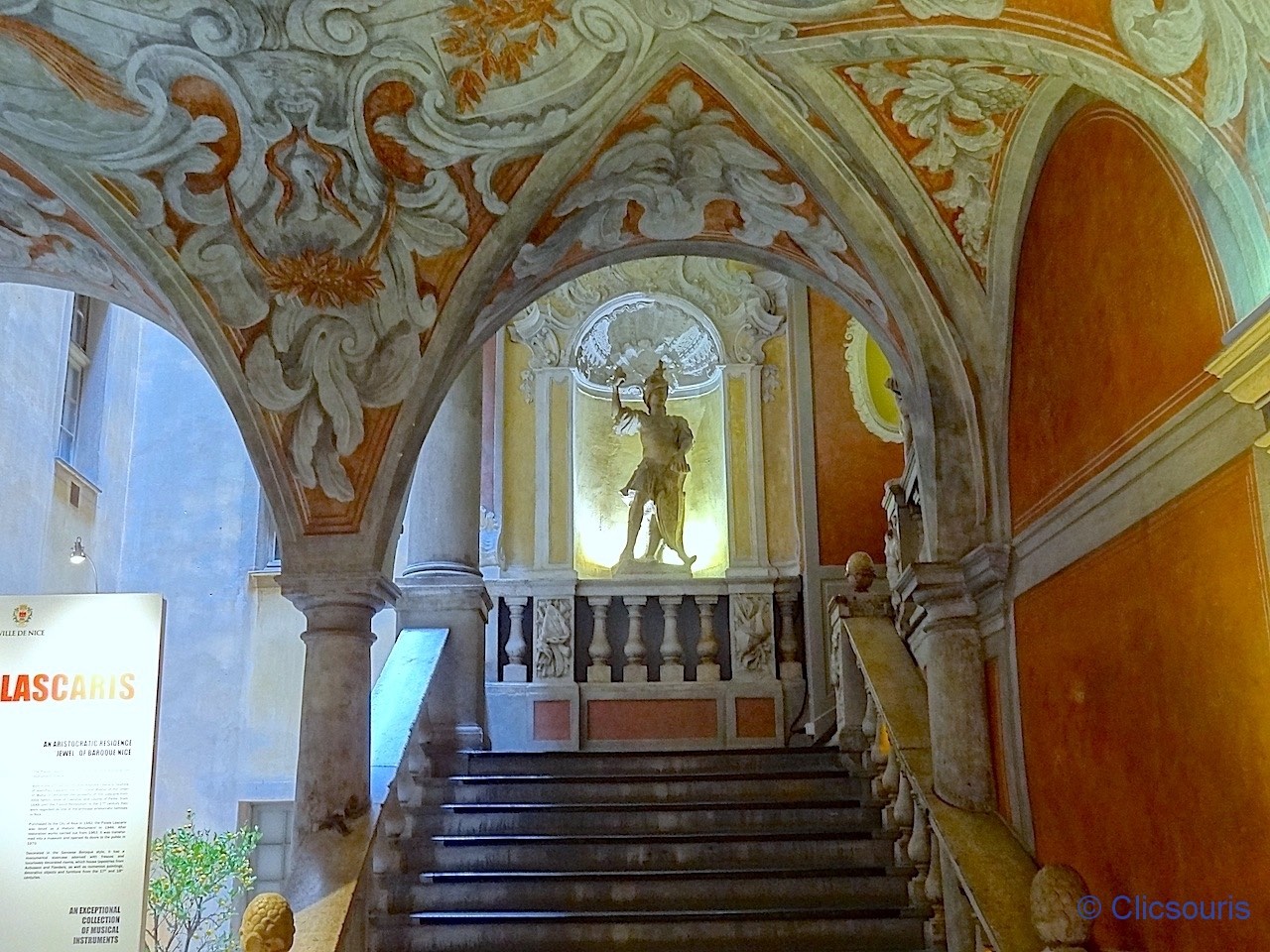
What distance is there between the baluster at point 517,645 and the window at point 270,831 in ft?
10.9

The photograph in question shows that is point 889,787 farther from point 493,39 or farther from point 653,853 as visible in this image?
point 493,39

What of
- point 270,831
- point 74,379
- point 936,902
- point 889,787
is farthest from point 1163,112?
point 270,831

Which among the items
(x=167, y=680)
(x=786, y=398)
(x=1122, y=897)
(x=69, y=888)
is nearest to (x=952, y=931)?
(x=1122, y=897)

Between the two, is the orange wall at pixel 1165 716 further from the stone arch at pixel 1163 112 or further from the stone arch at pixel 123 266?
the stone arch at pixel 123 266

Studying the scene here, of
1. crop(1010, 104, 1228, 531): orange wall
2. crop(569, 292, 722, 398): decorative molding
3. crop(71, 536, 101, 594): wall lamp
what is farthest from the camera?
crop(569, 292, 722, 398): decorative molding

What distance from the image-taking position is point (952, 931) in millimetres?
5457

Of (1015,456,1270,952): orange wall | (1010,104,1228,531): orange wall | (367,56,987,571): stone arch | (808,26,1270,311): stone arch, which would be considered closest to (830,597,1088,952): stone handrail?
(1015,456,1270,952): orange wall

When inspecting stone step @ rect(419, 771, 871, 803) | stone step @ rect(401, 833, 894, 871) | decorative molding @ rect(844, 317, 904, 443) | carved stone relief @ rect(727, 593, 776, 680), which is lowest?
stone step @ rect(401, 833, 894, 871)

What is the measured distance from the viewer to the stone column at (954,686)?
5.77 metres

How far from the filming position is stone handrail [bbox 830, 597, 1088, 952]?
4.50 m

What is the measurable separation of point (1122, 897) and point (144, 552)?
A: 33.8 ft

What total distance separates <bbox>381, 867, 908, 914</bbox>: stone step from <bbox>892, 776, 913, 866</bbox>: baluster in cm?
10

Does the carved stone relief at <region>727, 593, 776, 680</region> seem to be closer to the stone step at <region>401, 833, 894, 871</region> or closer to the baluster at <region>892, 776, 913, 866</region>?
the stone step at <region>401, 833, 894, 871</region>

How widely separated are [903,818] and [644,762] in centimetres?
176
